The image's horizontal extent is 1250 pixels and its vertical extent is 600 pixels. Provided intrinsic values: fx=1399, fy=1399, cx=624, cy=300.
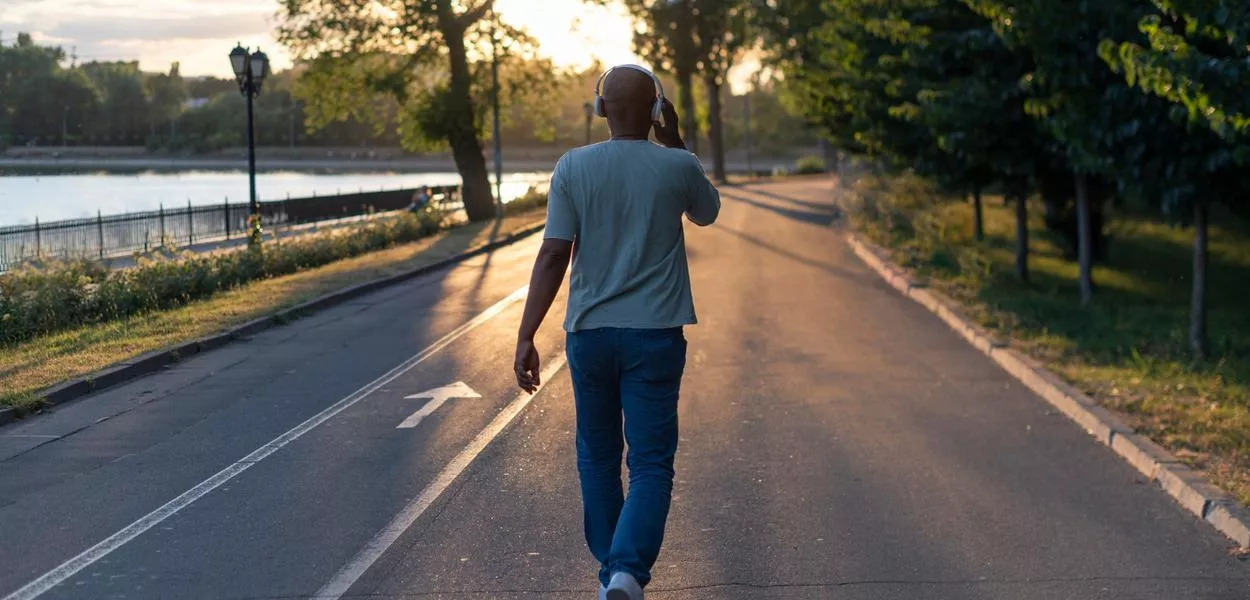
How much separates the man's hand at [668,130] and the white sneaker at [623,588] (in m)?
1.53

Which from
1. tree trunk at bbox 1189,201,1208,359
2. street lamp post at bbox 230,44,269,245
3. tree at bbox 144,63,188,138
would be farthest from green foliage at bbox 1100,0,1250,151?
tree at bbox 144,63,188,138

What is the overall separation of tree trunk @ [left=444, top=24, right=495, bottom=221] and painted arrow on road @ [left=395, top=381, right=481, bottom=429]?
1120 inches

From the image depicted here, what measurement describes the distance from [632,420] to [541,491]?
2.76 m

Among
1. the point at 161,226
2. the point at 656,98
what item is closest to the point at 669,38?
the point at 161,226

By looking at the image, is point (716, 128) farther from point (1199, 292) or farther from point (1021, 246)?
point (1199, 292)

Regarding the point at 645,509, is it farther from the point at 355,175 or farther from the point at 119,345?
the point at 355,175

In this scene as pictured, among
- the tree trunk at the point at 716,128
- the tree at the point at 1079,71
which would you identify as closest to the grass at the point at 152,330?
the tree at the point at 1079,71

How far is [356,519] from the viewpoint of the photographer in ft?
22.5

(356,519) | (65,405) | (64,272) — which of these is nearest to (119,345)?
(65,405)

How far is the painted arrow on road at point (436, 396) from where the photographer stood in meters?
9.78

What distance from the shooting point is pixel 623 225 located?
4.77 m

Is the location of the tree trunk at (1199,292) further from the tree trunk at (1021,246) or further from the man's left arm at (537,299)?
the man's left arm at (537,299)

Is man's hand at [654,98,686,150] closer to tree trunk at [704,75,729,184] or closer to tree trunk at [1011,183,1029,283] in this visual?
tree trunk at [1011,183,1029,283]

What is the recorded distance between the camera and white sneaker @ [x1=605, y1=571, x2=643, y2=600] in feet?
15.3
